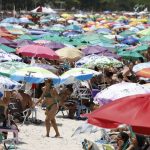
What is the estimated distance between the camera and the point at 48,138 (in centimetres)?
1084

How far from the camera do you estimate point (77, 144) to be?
34.6ft

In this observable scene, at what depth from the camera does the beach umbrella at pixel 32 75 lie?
40.6 ft

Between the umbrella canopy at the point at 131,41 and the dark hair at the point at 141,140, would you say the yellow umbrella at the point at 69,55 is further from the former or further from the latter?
the dark hair at the point at 141,140

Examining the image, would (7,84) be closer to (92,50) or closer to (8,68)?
(8,68)

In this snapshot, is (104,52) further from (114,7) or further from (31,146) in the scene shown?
(114,7)

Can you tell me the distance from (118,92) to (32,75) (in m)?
3.20

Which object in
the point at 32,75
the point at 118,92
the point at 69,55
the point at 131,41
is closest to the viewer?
the point at 118,92

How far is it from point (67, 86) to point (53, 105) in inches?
125

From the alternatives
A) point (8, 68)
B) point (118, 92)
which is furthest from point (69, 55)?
point (118, 92)

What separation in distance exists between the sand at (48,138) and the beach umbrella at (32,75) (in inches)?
40.4

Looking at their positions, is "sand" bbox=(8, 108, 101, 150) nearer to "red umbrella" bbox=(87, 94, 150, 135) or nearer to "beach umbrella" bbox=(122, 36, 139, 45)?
"red umbrella" bbox=(87, 94, 150, 135)

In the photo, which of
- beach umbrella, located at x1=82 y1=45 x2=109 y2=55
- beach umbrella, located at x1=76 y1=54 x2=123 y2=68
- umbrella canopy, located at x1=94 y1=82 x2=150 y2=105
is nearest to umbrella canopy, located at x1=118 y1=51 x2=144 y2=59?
beach umbrella, located at x1=82 y1=45 x2=109 y2=55

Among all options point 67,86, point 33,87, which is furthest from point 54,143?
point 33,87

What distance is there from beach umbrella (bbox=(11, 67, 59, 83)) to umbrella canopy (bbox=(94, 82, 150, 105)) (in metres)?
2.57
